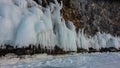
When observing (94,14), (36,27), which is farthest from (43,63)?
(94,14)

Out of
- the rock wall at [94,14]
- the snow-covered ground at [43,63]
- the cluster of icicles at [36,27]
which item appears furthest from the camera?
the rock wall at [94,14]

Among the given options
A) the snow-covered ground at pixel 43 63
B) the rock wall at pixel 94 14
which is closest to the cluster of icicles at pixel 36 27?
the snow-covered ground at pixel 43 63

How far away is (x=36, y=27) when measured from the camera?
12977mm

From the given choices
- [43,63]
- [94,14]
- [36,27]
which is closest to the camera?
[43,63]

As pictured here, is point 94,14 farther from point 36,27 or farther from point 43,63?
point 43,63

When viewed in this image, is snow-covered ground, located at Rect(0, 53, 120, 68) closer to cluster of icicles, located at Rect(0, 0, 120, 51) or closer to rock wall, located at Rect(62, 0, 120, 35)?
cluster of icicles, located at Rect(0, 0, 120, 51)

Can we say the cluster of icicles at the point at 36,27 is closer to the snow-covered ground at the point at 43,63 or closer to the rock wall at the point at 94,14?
the snow-covered ground at the point at 43,63

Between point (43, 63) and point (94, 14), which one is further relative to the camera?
point (94, 14)

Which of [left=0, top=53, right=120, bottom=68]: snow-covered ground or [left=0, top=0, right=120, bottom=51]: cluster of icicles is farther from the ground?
[left=0, top=0, right=120, bottom=51]: cluster of icicles

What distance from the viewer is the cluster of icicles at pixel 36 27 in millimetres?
12297

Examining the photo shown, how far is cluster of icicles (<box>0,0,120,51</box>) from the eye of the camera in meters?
12.3

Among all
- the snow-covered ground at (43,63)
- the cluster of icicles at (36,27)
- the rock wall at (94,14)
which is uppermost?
the rock wall at (94,14)

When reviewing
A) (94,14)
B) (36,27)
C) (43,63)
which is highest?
(94,14)

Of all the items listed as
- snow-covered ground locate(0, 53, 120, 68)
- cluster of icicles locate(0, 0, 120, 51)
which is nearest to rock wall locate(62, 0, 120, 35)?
cluster of icicles locate(0, 0, 120, 51)
